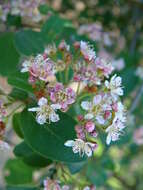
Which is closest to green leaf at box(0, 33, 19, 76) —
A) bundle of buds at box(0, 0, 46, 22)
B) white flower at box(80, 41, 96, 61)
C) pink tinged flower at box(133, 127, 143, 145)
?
bundle of buds at box(0, 0, 46, 22)

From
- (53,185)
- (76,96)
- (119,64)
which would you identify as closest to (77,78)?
(76,96)

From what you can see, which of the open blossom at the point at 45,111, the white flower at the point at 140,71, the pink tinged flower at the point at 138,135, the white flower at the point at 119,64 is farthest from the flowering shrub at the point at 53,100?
the pink tinged flower at the point at 138,135

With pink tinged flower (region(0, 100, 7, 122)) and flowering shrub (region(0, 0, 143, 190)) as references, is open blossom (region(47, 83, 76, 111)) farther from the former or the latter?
pink tinged flower (region(0, 100, 7, 122))

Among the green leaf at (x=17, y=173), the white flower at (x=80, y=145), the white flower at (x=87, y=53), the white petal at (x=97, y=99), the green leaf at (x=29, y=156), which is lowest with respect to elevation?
the green leaf at (x=17, y=173)

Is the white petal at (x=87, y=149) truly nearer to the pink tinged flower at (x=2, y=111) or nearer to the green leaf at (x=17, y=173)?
the pink tinged flower at (x=2, y=111)

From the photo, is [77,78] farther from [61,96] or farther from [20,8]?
[20,8]

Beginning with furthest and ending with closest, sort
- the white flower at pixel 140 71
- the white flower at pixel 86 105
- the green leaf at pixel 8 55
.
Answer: the white flower at pixel 140 71, the green leaf at pixel 8 55, the white flower at pixel 86 105

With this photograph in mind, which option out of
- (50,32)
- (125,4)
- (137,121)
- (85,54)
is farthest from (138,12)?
(85,54)
